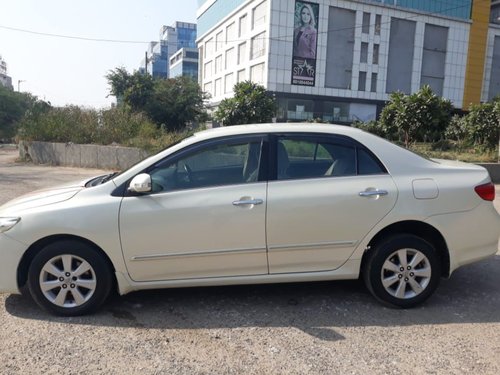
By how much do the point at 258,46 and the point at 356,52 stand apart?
12.5 metres

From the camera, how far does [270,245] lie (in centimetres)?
383

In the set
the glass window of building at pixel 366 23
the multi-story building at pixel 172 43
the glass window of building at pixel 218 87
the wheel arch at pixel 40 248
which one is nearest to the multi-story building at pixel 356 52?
the glass window of building at pixel 366 23

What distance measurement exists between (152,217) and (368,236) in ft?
6.11

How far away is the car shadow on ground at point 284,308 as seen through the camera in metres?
3.78

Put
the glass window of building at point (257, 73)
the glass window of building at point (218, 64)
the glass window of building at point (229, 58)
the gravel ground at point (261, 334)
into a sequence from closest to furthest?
the gravel ground at point (261, 334)
the glass window of building at point (257, 73)
the glass window of building at point (229, 58)
the glass window of building at point (218, 64)

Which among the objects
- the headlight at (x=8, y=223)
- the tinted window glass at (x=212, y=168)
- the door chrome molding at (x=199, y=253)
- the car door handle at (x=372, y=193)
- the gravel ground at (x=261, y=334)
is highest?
the tinted window glass at (x=212, y=168)

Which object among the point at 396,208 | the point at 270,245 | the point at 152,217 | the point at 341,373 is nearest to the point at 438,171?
the point at 396,208

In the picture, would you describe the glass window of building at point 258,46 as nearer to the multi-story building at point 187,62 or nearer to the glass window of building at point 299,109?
the glass window of building at point 299,109

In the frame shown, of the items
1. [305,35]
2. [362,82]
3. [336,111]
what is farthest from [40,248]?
[362,82]

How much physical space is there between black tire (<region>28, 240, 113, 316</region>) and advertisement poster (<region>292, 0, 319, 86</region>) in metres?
53.8

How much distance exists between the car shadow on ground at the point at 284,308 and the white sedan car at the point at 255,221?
0.67 feet

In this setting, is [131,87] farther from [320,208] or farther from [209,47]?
[209,47]

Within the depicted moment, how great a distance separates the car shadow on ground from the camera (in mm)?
3777

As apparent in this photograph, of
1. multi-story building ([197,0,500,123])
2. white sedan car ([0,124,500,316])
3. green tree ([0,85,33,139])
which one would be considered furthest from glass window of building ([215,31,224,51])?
white sedan car ([0,124,500,316])
